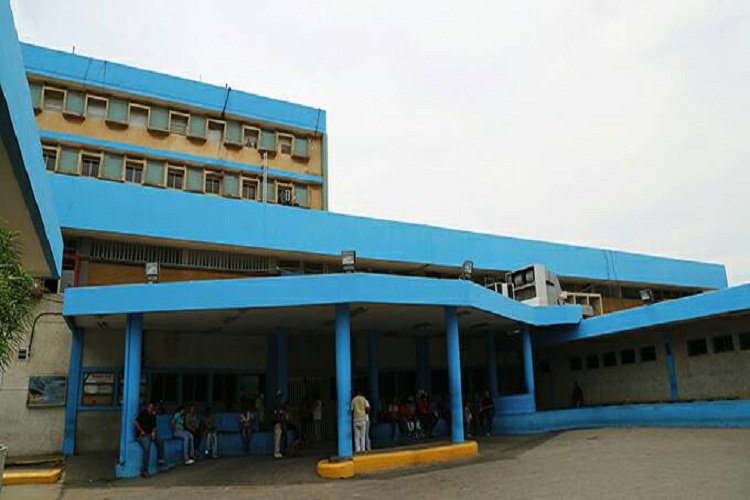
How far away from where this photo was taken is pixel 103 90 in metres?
22.3

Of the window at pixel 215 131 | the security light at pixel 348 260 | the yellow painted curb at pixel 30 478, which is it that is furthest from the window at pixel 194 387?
the window at pixel 215 131

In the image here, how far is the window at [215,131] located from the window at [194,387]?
410 inches

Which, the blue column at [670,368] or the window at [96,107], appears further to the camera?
the window at [96,107]

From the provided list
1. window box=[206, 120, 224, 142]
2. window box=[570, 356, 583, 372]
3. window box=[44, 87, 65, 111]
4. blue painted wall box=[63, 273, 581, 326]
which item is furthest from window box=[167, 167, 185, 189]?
window box=[570, 356, 583, 372]

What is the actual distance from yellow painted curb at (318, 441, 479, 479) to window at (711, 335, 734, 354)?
7.65 meters

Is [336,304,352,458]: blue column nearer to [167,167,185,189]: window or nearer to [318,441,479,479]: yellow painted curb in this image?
[318,441,479,479]: yellow painted curb

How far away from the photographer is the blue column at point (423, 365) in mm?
20750

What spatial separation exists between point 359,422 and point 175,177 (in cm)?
1362

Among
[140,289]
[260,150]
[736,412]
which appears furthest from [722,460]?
[260,150]

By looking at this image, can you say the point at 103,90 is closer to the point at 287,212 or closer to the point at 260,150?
the point at 260,150

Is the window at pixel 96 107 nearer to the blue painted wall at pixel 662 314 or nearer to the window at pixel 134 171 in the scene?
the window at pixel 134 171

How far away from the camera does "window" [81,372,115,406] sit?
15.9m

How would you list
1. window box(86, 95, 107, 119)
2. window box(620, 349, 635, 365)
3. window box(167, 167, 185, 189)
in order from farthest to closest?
1. window box(167, 167, 185, 189)
2. window box(86, 95, 107, 119)
3. window box(620, 349, 635, 365)

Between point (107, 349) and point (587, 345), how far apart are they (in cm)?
1470
